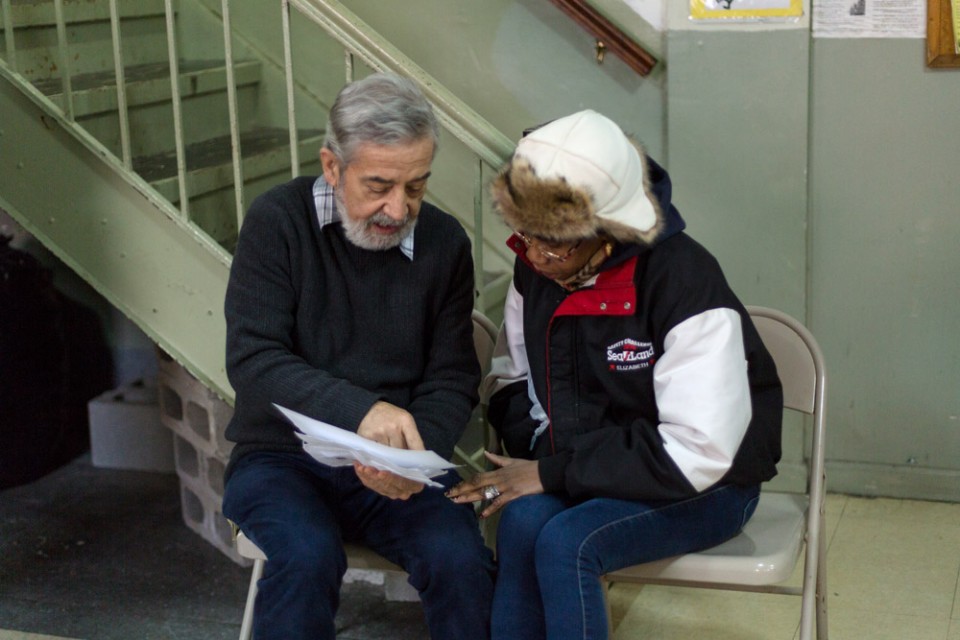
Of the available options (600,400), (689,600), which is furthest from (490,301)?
(600,400)

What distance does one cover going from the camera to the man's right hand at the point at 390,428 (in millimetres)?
2098

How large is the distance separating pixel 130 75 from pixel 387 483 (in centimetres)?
197

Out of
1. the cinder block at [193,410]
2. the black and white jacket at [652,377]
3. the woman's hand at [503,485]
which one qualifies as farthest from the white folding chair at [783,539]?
the cinder block at [193,410]

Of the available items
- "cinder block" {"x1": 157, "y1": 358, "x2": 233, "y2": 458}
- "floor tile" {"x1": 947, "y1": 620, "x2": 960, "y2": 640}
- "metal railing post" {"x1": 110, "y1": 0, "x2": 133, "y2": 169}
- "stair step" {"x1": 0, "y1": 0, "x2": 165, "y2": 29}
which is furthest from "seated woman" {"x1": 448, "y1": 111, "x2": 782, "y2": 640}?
"stair step" {"x1": 0, "y1": 0, "x2": 165, "y2": 29}

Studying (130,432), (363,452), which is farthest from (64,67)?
(130,432)

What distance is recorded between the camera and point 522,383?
7.71 feet

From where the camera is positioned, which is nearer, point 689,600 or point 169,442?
point 689,600

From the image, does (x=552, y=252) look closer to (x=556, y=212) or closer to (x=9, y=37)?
(x=556, y=212)

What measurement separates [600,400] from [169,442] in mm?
2188

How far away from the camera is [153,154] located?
11.3 ft

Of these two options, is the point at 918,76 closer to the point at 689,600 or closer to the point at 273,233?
the point at 689,600

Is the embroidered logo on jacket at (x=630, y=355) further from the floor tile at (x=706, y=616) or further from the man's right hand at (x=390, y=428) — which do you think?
the floor tile at (x=706, y=616)

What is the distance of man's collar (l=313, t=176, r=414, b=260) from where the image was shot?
2.23m

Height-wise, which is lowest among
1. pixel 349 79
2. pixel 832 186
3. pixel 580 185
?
pixel 832 186
